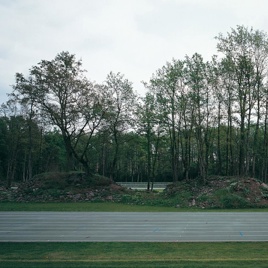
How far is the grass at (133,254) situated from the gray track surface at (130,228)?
137 cm

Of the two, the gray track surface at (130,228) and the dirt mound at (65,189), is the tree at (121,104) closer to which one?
the dirt mound at (65,189)

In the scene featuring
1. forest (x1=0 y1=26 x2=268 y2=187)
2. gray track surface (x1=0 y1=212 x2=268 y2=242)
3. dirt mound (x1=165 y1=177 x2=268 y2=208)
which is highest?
forest (x1=0 y1=26 x2=268 y2=187)

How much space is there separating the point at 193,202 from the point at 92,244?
16226mm

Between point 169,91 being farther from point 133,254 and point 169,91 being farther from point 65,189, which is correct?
point 133,254

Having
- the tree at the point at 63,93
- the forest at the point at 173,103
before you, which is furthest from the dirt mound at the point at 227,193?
the tree at the point at 63,93

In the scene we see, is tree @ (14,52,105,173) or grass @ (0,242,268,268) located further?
tree @ (14,52,105,173)

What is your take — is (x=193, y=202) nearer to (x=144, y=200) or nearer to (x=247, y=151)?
(x=144, y=200)

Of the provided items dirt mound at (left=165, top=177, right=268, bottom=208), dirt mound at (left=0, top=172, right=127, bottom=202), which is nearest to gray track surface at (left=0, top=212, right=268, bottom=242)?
Answer: dirt mound at (left=165, top=177, right=268, bottom=208)

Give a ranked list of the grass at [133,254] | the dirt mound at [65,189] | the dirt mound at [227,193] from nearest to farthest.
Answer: the grass at [133,254]
the dirt mound at [227,193]
the dirt mound at [65,189]

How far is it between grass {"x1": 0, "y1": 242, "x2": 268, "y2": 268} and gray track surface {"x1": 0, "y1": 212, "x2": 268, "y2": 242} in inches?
53.8

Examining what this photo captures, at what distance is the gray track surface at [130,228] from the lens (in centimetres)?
1526

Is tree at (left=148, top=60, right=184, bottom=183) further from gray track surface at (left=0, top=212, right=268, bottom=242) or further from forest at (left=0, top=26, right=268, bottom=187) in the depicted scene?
gray track surface at (left=0, top=212, right=268, bottom=242)

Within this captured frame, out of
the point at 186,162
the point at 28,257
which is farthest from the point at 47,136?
the point at 28,257

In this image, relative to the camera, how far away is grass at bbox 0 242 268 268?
395 inches
